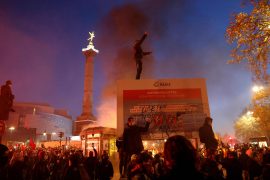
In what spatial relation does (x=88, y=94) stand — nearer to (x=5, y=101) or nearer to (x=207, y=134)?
(x=5, y=101)


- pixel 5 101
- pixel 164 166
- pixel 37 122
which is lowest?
pixel 164 166

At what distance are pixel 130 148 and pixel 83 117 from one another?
57.5 m

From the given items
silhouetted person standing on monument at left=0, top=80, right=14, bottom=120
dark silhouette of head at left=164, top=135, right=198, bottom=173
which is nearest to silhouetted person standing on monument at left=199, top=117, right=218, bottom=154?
dark silhouette of head at left=164, top=135, right=198, bottom=173

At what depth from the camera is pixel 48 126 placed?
97625 millimetres

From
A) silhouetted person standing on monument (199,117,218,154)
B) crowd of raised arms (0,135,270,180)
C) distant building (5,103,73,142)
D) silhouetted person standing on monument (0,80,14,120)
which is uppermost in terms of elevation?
distant building (5,103,73,142)

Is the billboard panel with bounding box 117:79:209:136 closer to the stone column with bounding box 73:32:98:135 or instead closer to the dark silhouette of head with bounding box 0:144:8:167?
the dark silhouette of head with bounding box 0:144:8:167

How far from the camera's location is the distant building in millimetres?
81062

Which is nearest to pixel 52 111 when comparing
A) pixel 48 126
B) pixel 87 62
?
pixel 48 126

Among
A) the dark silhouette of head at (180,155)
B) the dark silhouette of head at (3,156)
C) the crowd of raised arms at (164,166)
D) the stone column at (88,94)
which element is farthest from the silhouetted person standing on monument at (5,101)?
the stone column at (88,94)

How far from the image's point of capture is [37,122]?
93.4 meters

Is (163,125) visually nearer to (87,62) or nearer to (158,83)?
(158,83)

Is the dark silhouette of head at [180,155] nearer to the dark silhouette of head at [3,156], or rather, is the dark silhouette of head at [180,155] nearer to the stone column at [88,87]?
the dark silhouette of head at [3,156]

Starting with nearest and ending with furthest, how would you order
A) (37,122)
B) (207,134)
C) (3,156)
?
(3,156), (207,134), (37,122)

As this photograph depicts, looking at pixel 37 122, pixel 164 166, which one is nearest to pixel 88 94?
pixel 37 122
